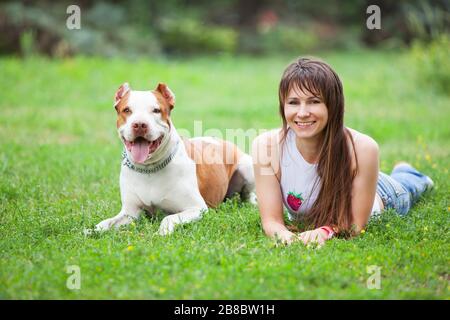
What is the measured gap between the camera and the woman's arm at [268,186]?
457cm

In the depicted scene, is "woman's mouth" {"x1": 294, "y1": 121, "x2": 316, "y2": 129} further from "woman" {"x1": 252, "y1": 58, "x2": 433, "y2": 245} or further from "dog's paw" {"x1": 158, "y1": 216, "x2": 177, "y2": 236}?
"dog's paw" {"x1": 158, "y1": 216, "x2": 177, "y2": 236}

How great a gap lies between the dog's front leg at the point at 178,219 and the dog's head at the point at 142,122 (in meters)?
0.51

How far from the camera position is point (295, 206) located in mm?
4805

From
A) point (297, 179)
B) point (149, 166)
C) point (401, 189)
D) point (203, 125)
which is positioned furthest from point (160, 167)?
point (203, 125)

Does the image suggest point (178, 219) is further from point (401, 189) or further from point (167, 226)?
point (401, 189)

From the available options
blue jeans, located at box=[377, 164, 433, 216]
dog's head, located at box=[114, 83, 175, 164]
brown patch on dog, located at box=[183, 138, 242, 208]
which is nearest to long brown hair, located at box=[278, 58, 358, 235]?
blue jeans, located at box=[377, 164, 433, 216]

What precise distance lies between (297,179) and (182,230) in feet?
3.14

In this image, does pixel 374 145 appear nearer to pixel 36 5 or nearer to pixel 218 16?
pixel 36 5

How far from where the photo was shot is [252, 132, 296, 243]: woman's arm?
4.57 meters

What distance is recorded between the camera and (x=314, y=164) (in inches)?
184

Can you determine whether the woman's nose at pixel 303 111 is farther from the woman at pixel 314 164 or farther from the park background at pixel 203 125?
the park background at pixel 203 125

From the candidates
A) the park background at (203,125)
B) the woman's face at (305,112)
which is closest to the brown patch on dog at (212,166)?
the park background at (203,125)

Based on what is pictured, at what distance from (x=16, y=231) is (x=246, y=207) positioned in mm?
1962
